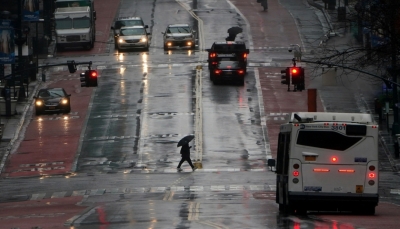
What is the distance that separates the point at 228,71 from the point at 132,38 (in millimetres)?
13625

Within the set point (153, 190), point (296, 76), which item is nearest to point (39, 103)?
point (296, 76)

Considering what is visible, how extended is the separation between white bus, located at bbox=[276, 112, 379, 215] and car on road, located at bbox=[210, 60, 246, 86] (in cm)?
4159

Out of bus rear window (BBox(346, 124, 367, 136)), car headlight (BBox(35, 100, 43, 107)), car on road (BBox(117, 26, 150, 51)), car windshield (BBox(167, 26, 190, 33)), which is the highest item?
car windshield (BBox(167, 26, 190, 33))

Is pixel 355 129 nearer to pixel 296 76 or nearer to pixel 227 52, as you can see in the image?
pixel 296 76

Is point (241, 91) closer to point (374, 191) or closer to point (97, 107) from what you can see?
point (97, 107)

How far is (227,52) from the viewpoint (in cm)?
7219

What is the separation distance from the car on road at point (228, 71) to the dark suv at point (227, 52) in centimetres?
33

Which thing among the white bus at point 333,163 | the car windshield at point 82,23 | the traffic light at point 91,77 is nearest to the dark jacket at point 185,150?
the traffic light at point 91,77

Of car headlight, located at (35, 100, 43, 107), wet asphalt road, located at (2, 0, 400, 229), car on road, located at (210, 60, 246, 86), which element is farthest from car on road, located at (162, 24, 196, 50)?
car headlight, located at (35, 100, 43, 107)

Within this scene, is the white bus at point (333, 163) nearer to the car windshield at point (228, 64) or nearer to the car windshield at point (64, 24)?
the car windshield at point (228, 64)

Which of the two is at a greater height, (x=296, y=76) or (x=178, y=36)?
(x=178, y=36)

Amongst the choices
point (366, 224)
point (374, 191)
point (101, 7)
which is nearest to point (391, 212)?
point (374, 191)

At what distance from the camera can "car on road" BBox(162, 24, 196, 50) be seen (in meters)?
83.2

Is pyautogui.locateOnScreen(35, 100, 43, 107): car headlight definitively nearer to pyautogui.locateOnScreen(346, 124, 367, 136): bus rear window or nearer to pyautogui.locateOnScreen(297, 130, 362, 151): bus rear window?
pyautogui.locateOnScreen(297, 130, 362, 151): bus rear window
